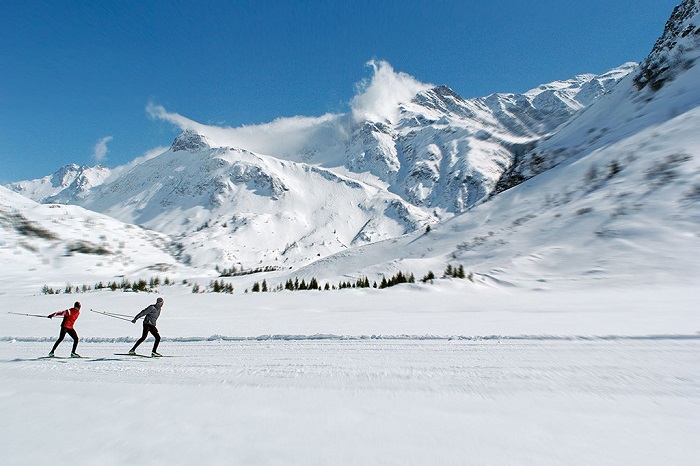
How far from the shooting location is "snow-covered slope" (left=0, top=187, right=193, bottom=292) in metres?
127

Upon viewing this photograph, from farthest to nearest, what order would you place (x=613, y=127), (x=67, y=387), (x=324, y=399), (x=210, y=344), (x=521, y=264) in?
(x=613, y=127) → (x=521, y=264) → (x=210, y=344) → (x=67, y=387) → (x=324, y=399)

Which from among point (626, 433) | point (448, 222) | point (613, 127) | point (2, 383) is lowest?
point (626, 433)

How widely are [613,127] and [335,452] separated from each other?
10680 cm

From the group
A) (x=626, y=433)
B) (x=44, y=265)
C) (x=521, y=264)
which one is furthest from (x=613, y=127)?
(x=44, y=265)

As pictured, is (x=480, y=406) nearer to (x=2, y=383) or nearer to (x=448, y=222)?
(x=2, y=383)

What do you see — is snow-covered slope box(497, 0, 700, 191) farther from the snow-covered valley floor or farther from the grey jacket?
the grey jacket

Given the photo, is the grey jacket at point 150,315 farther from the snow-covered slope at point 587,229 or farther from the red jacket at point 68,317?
the snow-covered slope at point 587,229

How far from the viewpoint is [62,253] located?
15250cm

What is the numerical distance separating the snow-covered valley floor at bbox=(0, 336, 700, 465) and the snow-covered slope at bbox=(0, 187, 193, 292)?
133 meters

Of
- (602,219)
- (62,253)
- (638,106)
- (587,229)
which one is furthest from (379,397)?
(62,253)

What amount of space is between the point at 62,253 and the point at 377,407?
19596 cm

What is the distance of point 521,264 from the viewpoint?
115 ft

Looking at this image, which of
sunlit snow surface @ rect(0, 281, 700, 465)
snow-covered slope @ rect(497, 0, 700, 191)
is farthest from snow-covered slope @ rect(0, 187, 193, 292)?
snow-covered slope @ rect(497, 0, 700, 191)

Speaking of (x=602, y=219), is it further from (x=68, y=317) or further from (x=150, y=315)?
(x=68, y=317)
